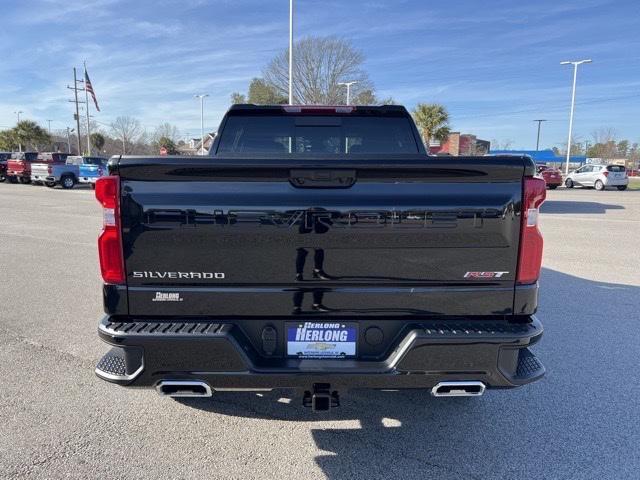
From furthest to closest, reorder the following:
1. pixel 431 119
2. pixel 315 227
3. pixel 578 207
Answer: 1. pixel 431 119
2. pixel 578 207
3. pixel 315 227

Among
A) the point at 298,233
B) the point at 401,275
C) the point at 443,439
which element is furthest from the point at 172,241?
the point at 443,439

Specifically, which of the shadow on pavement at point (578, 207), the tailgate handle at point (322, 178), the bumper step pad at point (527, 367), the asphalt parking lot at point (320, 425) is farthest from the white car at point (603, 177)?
the tailgate handle at point (322, 178)

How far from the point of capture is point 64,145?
9006 cm

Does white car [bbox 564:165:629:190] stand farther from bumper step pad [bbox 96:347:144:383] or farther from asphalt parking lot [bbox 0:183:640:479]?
bumper step pad [bbox 96:347:144:383]

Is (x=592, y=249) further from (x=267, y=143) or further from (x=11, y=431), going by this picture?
(x=11, y=431)

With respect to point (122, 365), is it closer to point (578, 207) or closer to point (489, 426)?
point (489, 426)

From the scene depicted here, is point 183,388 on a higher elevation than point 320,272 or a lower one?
lower

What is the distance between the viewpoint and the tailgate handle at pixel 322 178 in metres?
2.24

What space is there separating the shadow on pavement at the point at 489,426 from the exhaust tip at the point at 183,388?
739 mm

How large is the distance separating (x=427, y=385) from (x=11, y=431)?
2723 mm

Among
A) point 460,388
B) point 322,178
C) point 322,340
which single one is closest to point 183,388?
point 322,340

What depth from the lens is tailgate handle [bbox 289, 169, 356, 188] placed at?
7.35ft

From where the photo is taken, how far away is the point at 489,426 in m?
3.00

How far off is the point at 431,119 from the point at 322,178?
39289 mm
